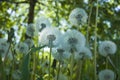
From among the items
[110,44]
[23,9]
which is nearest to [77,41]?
[110,44]

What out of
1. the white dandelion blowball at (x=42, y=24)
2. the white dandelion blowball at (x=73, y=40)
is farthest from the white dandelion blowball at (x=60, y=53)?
the white dandelion blowball at (x=42, y=24)

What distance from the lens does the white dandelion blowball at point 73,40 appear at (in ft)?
4.84

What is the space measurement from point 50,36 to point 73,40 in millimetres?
159

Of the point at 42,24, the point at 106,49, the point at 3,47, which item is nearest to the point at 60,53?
the point at 42,24

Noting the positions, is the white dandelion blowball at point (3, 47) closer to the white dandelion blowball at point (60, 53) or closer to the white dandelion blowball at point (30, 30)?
the white dandelion blowball at point (30, 30)

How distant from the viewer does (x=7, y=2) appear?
945 centimetres

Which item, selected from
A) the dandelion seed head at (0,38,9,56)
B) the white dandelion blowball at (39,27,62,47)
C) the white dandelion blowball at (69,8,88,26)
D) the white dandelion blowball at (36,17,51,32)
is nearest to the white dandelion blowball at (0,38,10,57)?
the dandelion seed head at (0,38,9,56)

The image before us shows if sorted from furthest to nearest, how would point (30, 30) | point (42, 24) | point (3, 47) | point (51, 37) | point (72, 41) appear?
point (30, 30)
point (3, 47)
point (42, 24)
point (72, 41)
point (51, 37)

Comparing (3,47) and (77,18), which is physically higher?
(77,18)

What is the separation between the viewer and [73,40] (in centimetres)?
157

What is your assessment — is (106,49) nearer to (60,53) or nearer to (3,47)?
(60,53)

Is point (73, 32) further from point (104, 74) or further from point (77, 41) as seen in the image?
point (104, 74)

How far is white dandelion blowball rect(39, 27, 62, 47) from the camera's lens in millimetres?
1387

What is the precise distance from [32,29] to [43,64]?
0.22 meters
